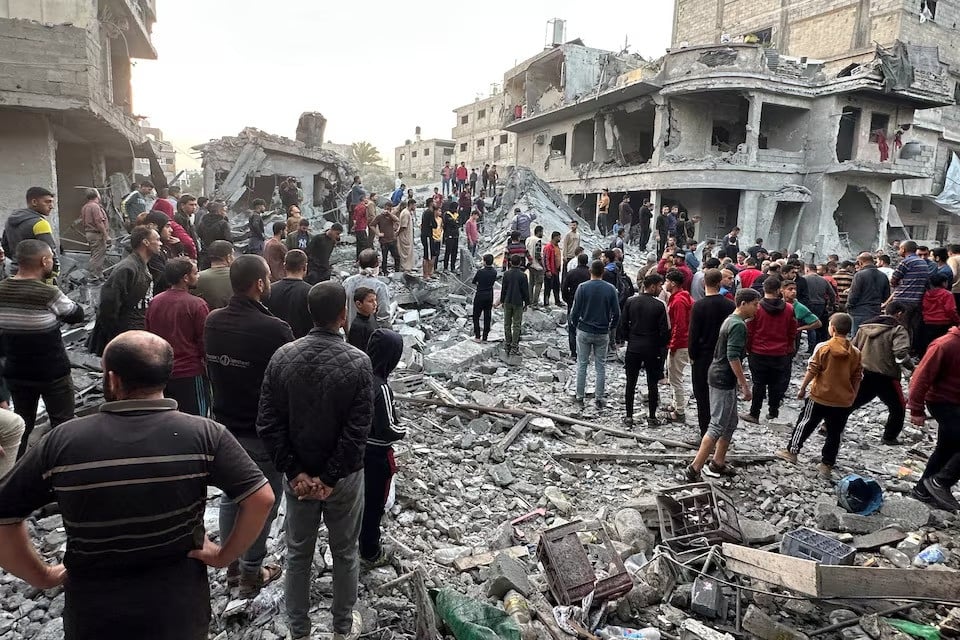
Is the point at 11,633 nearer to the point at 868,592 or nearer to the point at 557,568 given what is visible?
the point at 557,568

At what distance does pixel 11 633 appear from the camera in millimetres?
3004

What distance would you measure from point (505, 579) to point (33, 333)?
148 inches

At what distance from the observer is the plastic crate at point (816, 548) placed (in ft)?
12.4

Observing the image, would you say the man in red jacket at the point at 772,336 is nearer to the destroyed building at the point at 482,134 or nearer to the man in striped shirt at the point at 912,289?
the man in striped shirt at the point at 912,289

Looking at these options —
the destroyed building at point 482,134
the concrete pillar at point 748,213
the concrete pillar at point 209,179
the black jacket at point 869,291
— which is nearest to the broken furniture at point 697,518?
the black jacket at point 869,291

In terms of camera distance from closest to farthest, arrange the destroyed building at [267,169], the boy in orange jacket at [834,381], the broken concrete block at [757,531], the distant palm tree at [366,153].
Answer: the broken concrete block at [757,531]
the boy in orange jacket at [834,381]
the destroyed building at [267,169]
the distant palm tree at [366,153]

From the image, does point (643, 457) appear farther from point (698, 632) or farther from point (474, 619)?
point (474, 619)

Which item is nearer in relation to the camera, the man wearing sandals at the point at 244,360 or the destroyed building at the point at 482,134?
the man wearing sandals at the point at 244,360

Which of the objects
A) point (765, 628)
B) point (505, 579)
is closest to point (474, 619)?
point (505, 579)

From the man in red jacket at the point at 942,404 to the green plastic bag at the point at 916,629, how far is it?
6.25 feet

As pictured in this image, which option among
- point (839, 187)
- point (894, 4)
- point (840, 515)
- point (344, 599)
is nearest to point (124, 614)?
point (344, 599)

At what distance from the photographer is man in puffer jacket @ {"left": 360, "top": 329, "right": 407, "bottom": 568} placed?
10.8ft

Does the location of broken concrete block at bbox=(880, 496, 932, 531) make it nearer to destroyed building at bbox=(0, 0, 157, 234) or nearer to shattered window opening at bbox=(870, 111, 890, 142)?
destroyed building at bbox=(0, 0, 157, 234)

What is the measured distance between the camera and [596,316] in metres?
7.16
